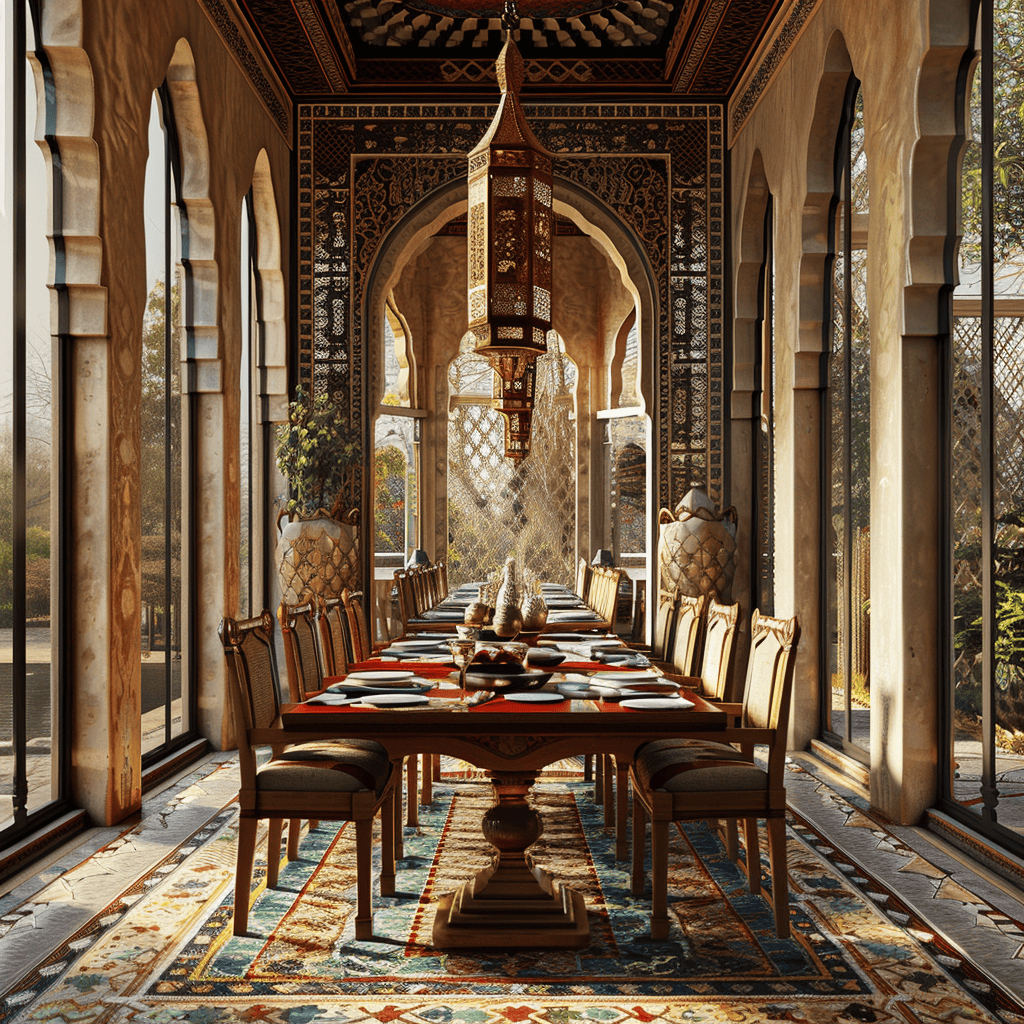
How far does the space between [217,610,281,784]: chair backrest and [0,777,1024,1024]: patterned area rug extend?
1.97 ft

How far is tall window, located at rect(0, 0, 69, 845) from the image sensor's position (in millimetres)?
4254

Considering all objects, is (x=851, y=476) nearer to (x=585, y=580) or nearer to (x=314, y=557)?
(x=314, y=557)

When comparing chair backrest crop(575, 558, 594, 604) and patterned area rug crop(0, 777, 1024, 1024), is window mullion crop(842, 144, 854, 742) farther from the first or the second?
chair backrest crop(575, 558, 594, 604)

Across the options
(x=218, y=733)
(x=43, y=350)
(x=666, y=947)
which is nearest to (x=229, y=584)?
(x=218, y=733)

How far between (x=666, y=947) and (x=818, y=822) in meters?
1.84

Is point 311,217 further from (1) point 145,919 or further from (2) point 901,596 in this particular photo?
(1) point 145,919

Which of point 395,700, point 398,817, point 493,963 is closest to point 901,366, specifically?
point 395,700

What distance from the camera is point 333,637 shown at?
16.6ft

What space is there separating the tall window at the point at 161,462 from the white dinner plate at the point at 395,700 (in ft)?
9.37

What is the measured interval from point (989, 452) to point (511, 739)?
2535 mm

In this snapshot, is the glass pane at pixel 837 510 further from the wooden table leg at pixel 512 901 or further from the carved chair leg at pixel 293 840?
the carved chair leg at pixel 293 840

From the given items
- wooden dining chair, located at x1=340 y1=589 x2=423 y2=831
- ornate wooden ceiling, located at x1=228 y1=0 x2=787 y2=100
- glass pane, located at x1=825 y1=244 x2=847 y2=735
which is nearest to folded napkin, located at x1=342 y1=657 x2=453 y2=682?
wooden dining chair, located at x1=340 y1=589 x2=423 y2=831

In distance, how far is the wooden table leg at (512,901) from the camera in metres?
3.25

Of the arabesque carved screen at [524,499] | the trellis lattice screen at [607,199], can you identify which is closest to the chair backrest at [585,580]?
the trellis lattice screen at [607,199]
